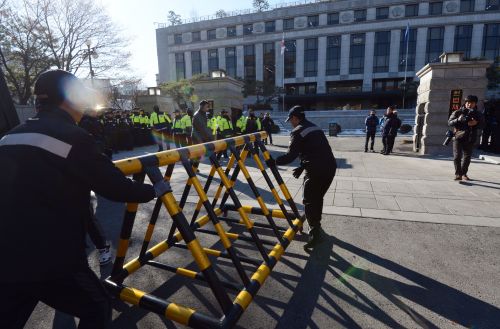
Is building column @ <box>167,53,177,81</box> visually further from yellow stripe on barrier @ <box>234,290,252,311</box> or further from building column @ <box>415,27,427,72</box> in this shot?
yellow stripe on barrier @ <box>234,290,252,311</box>

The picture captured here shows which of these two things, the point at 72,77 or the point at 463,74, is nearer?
the point at 72,77

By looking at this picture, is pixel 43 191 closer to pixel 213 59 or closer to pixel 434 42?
pixel 434 42

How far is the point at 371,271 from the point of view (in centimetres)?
339

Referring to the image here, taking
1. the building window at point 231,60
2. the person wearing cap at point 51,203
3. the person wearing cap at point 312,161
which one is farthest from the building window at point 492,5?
the person wearing cap at point 51,203

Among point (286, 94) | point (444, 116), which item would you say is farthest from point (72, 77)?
point (286, 94)

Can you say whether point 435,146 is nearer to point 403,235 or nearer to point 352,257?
point 403,235

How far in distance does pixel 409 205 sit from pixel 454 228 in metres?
1.08

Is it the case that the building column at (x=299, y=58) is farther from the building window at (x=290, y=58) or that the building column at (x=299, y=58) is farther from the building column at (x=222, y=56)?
the building column at (x=222, y=56)

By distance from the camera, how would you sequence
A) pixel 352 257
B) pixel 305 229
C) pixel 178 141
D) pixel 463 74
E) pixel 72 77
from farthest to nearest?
pixel 178 141, pixel 463 74, pixel 305 229, pixel 352 257, pixel 72 77

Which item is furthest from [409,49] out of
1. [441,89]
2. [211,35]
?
[441,89]

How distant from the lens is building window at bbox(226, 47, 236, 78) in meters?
54.6

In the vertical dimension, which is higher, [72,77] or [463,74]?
[463,74]

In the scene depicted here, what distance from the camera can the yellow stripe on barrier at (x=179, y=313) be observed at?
227 centimetres

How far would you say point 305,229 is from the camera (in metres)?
4.65
